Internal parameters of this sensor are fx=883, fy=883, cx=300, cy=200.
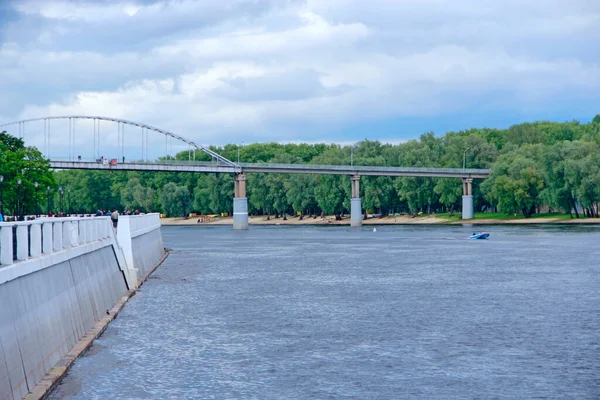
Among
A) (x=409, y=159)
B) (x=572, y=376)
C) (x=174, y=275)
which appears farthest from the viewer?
(x=409, y=159)

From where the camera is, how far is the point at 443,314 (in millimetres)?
38750

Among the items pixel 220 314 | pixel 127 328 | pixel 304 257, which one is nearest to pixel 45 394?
pixel 127 328

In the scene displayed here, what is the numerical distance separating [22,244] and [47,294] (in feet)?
8.59

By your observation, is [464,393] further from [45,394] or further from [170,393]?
[45,394]

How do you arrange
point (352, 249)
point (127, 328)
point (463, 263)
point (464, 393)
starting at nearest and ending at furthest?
point (464, 393)
point (127, 328)
point (463, 263)
point (352, 249)

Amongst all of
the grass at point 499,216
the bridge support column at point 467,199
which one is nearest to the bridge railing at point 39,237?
the grass at point 499,216

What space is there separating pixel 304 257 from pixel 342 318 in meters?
44.7

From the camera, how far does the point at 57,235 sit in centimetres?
2481

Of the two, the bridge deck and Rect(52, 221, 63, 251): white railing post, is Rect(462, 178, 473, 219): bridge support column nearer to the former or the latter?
the bridge deck

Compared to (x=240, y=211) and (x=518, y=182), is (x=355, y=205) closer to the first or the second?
(x=240, y=211)

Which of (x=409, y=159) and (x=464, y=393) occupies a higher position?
(x=409, y=159)

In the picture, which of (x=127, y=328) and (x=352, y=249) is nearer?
(x=127, y=328)

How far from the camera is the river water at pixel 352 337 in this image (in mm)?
23672

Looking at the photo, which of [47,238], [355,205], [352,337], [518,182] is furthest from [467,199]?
[47,238]
